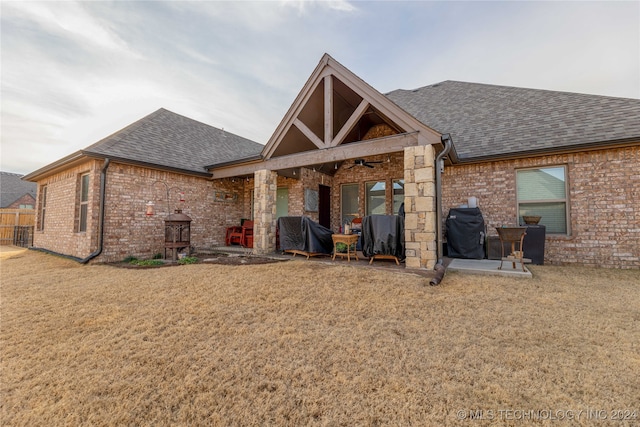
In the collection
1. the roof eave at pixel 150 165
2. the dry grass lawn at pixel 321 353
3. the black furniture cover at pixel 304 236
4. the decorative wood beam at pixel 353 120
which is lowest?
the dry grass lawn at pixel 321 353

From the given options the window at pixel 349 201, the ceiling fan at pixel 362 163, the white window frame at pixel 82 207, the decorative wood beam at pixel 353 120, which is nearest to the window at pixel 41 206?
the white window frame at pixel 82 207

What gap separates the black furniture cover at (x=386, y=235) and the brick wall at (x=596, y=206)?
10.6 ft

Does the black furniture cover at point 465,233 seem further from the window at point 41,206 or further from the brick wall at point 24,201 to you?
the brick wall at point 24,201

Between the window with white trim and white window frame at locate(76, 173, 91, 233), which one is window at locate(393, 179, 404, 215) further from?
white window frame at locate(76, 173, 91, 233)

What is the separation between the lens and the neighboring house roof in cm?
2227

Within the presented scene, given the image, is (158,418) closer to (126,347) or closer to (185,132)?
(126,347)

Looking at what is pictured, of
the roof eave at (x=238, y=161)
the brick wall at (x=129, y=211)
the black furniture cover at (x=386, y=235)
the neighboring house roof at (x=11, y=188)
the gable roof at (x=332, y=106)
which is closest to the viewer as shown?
the gable roof at (x=332, y=106)

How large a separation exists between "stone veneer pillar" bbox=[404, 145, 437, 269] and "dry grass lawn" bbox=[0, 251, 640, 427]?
0.89 meters

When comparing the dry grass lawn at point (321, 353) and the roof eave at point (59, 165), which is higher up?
the roof eave at point (59, 165)

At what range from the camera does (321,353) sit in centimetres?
230

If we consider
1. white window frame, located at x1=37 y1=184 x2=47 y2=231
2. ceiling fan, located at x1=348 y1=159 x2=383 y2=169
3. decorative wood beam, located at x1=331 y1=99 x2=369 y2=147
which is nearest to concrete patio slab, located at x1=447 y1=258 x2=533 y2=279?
decorative wood beam, located at x1=331 y1=99 x2=369 y2=147

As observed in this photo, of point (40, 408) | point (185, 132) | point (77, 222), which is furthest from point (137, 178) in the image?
point (40, 408)

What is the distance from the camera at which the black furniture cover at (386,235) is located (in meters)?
5.80

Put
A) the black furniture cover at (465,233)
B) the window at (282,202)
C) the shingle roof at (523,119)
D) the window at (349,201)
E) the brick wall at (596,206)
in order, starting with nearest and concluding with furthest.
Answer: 1. the brick wall at (596,206)
2. the shingle roof at (523,119)
3. the black furniture cover at (465,233)
4. the window at (349,201)
5. the window at (282,202)
